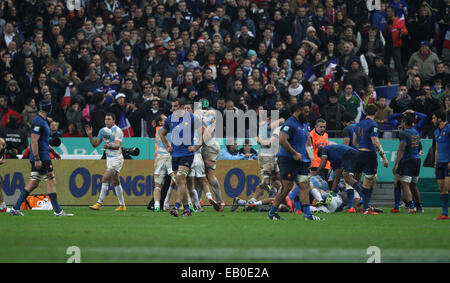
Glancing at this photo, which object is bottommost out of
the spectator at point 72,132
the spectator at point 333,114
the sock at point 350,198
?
the sock at point 350,198

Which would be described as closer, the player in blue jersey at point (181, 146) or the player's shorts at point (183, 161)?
the player in blue jersey at point (181, 146)

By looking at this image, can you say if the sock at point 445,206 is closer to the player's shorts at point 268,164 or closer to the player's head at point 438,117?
the player's head at point 438,117

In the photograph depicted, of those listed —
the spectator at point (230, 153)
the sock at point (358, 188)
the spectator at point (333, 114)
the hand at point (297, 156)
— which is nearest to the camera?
the hand at point (297, 156)

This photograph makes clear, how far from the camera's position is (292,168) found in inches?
556

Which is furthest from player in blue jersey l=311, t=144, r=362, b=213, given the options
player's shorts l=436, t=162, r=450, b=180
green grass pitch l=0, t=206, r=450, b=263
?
green grass pitch l=0, t=206, r=450, b=263

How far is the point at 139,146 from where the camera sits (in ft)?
72.9

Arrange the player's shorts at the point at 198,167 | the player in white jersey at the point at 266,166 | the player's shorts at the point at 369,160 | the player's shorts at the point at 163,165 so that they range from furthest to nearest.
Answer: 1. the player's shorts at the point at 163,165
2. the player's shorts at the point at 198,167
3. the player in white jersey at the point at 266,166
4. the player's shorts at the point at 369,160

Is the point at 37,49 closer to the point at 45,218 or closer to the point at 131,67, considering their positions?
the point at 131,67

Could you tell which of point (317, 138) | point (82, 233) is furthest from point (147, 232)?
point (317, 138)

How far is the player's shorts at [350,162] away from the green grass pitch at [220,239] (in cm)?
284

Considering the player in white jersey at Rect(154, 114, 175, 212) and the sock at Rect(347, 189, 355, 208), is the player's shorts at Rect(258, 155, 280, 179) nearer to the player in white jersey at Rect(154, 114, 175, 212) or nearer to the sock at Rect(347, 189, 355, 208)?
the sock at Rect(347, 189, 355, 208)

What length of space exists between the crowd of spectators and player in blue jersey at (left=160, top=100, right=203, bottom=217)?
6.46m

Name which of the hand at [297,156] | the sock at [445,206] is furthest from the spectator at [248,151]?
the hand at [297,156]

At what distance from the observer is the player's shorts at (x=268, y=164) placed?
59.9 ft
